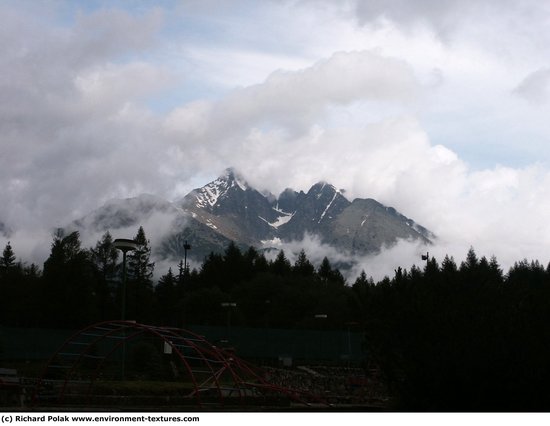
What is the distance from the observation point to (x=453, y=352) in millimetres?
15664

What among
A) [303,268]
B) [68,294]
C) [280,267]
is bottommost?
[68,294]

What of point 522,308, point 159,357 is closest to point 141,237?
point 159,357

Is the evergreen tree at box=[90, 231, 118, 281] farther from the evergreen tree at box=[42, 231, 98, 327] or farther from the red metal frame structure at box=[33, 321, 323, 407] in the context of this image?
the red metal frame structure at box=[33, 321, 323, 407]

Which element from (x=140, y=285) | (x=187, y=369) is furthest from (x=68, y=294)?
(x=187, y=369)

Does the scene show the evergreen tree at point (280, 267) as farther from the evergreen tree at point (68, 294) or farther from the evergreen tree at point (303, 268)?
the evergreen tree at point (68, 294)

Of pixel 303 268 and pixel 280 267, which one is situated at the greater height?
pixel 303 268

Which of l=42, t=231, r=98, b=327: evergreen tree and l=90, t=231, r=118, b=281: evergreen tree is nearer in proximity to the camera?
l=42, t=231, r=98, b=327: evergreen tree

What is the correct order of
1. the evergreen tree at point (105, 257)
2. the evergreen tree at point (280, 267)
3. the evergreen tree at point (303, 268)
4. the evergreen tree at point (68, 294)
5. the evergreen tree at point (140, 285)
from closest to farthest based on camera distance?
1. the evergreen tree at point (68, 294)
2. the evergreen tree at point (140, 285)
3. the evergreen tree at point (105, 257)
4. the evergreen tree at point (280, 267)
5. the evergreen tree at point (303, 268)

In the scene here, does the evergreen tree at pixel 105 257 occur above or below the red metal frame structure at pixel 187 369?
above

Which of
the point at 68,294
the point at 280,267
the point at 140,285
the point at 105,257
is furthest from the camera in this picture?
the point at 280,267

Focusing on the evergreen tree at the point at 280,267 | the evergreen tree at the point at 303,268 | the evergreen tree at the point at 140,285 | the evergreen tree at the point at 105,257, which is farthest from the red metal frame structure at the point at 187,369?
the evergreen tree at the point at 303,268

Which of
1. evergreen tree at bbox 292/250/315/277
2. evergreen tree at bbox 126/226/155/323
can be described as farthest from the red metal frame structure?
evergreen tree at bbox 292/250/315/277

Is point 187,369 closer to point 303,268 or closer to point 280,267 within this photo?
point 280,267

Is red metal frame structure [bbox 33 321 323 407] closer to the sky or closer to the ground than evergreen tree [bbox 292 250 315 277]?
closer to the ground
